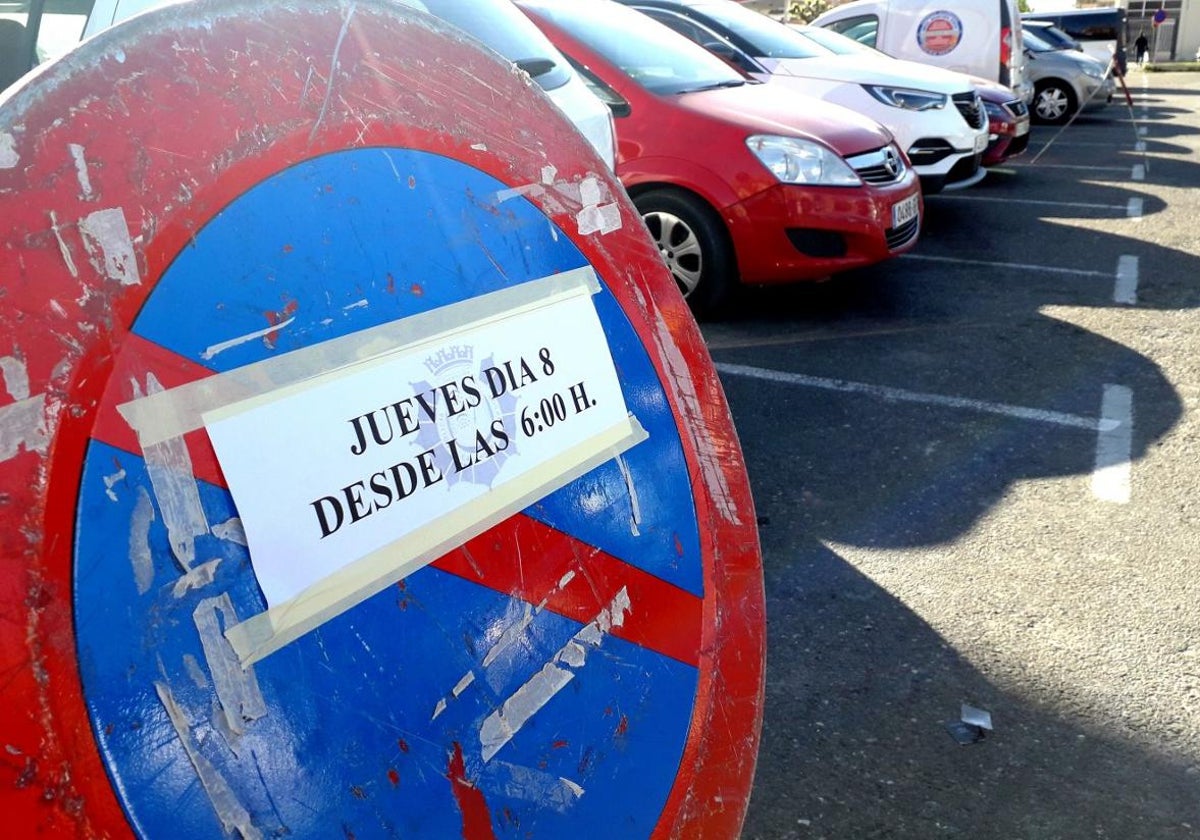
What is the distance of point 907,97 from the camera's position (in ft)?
28.6

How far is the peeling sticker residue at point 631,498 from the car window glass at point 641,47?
4.97 m

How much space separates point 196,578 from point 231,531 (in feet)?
0.17

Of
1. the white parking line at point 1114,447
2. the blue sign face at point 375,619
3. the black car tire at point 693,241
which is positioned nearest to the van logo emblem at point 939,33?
the black car tire at point 693,241

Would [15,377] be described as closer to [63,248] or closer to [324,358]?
[63,248]

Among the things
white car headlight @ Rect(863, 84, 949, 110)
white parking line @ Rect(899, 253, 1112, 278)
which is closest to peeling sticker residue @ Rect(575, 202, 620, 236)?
white parking line @ Rect(899, 253, 1112, 278)

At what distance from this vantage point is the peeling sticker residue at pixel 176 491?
1.00m

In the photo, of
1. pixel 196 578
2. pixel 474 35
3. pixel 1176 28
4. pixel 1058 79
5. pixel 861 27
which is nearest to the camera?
pixel 196 578

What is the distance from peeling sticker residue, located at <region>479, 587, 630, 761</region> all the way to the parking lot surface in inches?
44.9

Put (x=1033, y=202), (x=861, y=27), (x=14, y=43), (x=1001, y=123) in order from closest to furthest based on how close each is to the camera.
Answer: (x=14, y=43)
(x=1033, y=202)
(x=1001, y=123)
(x=861, y=27)

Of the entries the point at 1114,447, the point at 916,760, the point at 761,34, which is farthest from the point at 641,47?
the point at 916,760

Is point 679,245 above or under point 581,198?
under

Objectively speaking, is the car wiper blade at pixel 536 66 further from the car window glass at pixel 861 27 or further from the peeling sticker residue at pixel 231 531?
the car window glass at pixel 861 27

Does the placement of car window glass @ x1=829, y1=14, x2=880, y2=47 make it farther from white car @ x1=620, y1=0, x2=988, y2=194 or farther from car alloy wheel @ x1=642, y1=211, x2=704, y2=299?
car alloy wheel @ x1=642, y1=211, x2=704, y2=299

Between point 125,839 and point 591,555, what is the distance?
2.04 ft
